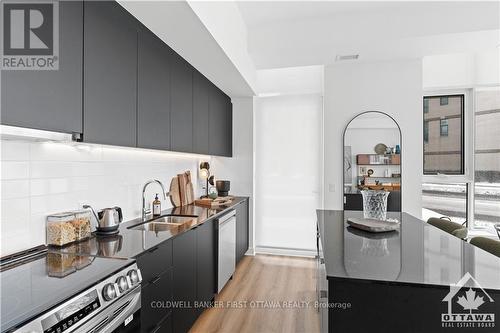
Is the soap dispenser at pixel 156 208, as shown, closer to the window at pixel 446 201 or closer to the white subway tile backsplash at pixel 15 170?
the white subway tile backsplash at pixel 15 170

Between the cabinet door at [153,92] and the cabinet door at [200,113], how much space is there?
564 millimetres

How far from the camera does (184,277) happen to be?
2020 mm

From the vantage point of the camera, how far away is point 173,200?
118 inches

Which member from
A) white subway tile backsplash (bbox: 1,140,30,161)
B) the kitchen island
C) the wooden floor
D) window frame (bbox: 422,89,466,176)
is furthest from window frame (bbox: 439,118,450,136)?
white subway tile backsplash (bbox: 1,140,30,161)

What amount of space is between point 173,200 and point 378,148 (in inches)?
105

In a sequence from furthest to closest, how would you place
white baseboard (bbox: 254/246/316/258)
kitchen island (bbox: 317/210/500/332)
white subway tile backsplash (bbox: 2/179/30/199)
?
white baseboard (bbox: 254/246/316/258) < white subway tile backsplash (bbox: 2/179/30/199) < kitchen island (bbox: 317/210/500/332)

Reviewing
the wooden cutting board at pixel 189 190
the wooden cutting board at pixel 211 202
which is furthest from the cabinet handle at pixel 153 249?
the wooden cutting board at pixel 189 190

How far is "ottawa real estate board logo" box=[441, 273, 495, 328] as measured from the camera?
0.97 meters

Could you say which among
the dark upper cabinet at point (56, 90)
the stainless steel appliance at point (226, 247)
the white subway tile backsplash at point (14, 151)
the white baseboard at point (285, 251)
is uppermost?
the dark upper cabinet at point (56, 90)

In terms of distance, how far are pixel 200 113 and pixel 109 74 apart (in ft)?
4.53

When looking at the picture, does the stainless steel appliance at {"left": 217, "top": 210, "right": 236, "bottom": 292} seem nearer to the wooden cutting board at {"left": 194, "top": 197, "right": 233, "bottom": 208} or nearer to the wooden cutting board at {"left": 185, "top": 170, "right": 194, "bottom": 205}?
the wooden cutting board at {"left": 194, "top": 197, "right": 233, "bottom": 208}

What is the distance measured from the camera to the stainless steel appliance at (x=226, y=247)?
273 cm

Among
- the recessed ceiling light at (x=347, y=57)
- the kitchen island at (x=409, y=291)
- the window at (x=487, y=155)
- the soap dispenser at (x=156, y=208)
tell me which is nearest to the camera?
the kitchen island at (x=409, y=291)

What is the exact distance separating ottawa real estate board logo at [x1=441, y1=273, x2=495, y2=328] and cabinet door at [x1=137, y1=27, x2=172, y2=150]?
1.87m
